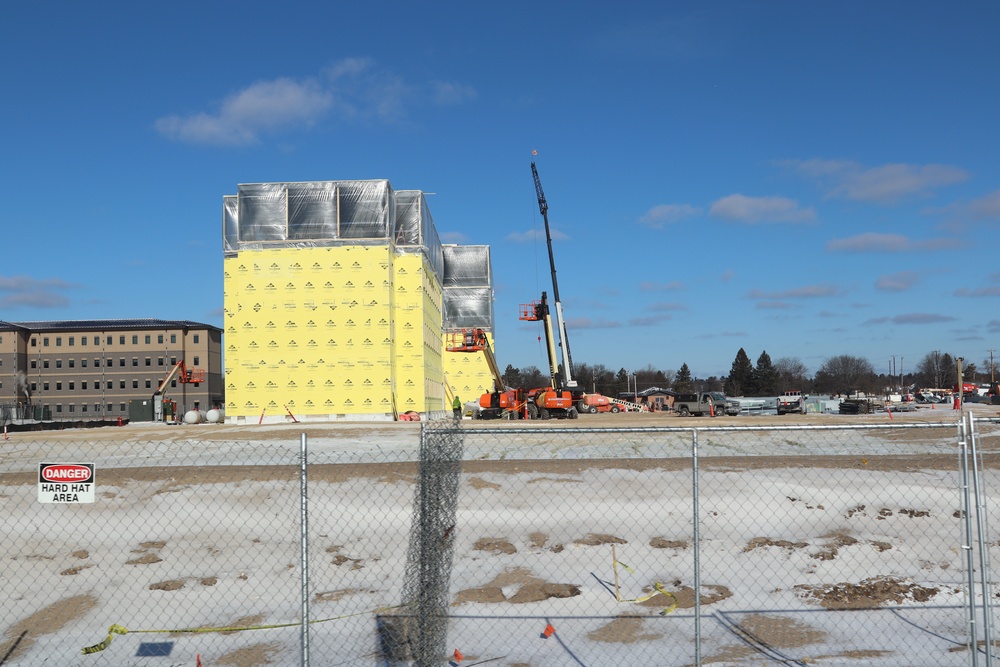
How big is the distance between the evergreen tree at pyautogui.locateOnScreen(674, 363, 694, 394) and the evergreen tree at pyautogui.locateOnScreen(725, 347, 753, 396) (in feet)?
29.5

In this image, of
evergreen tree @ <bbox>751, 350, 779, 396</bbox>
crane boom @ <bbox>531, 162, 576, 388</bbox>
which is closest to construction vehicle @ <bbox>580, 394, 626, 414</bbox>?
crane boom @ <bbox>531, 162, 576, 388</bbox>

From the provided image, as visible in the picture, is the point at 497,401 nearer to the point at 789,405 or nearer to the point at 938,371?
the point at 789,405

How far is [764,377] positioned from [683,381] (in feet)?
75.0

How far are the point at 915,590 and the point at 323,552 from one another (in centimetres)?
751

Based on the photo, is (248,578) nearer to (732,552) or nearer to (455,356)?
(732,552)

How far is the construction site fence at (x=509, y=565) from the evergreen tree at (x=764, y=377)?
10898cm

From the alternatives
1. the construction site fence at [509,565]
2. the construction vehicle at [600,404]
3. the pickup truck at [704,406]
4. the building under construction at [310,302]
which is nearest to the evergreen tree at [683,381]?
the construction vehicle at [600,404]

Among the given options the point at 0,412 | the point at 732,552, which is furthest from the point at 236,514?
the point at 0,412

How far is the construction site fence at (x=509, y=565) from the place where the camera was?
24.8ft

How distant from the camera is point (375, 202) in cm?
4597

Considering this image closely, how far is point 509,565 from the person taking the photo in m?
10.4

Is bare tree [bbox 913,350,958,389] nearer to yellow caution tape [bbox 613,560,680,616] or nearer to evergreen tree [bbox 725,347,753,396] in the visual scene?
evergreen tree [bbox 725,347,753,396]

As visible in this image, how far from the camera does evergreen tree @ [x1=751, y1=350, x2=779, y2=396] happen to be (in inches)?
4678

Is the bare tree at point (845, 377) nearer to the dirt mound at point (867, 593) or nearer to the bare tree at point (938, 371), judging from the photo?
the bare tree at point (938, 371)
